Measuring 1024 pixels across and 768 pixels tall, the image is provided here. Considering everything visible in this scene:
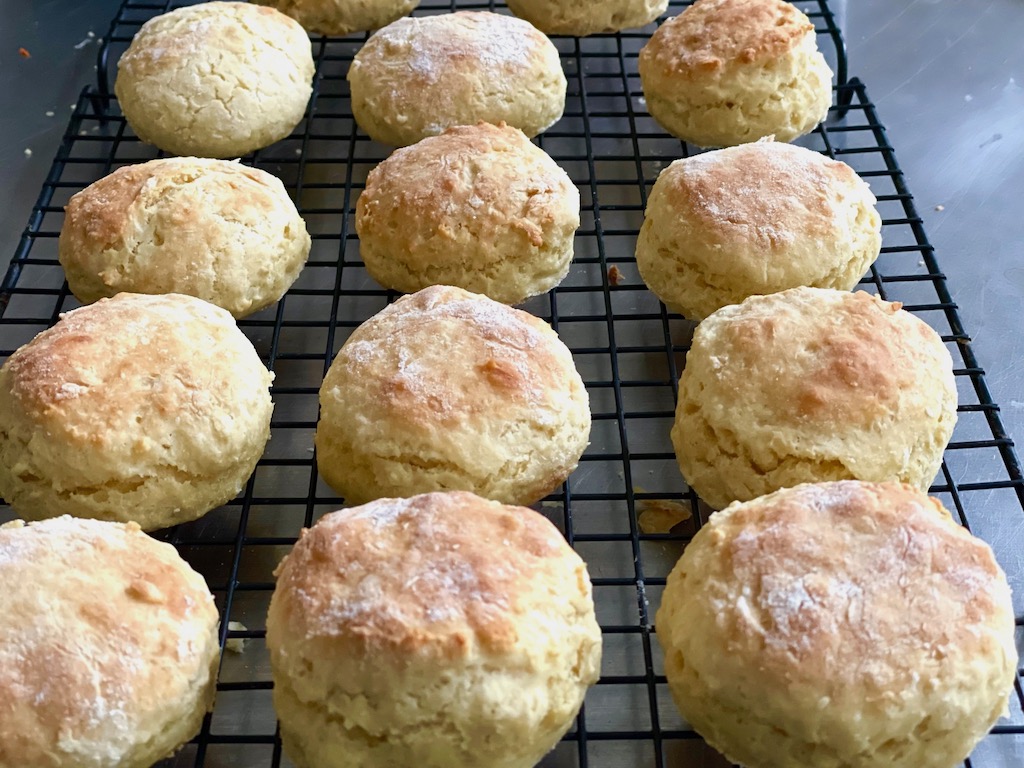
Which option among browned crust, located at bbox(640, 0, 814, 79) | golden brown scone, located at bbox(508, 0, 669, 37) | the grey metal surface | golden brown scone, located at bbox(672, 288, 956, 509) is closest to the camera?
golden brown scone, located at bbox(672, 288, 956, 509)

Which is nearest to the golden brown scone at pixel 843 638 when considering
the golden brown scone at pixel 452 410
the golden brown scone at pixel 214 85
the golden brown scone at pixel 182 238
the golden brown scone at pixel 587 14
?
the golden brown scone at pixel 452 410

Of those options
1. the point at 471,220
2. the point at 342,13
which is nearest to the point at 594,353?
the point at 471,220

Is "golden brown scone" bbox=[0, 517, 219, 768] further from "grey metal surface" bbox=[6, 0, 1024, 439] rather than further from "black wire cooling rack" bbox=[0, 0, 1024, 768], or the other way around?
"grey metal surface" bbox=[6, 0, 1024, 439]

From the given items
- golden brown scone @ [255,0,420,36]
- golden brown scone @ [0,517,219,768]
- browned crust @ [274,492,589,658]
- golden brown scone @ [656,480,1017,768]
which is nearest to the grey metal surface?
golden brown scone @ [255,0,420,36]

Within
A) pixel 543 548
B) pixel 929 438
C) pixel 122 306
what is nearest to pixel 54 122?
pixel 122 306

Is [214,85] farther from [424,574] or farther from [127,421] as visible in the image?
[424,574]

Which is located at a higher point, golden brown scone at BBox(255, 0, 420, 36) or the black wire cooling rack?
golden brown scone at BBox(255, 0, 420, 36)

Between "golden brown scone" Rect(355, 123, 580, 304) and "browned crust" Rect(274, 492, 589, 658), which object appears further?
"golden brown scone" Rect(355, 123, 580, 304)

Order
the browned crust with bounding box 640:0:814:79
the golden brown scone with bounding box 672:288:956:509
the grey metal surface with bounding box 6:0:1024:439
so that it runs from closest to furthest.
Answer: the golden brown scone with bounding box 672:288:956:509, the browned crust with bounding box 640:0:814:79, the grey metal surface with bounding box 6:0:1024:439

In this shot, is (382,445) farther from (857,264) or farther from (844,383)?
(857,264)
